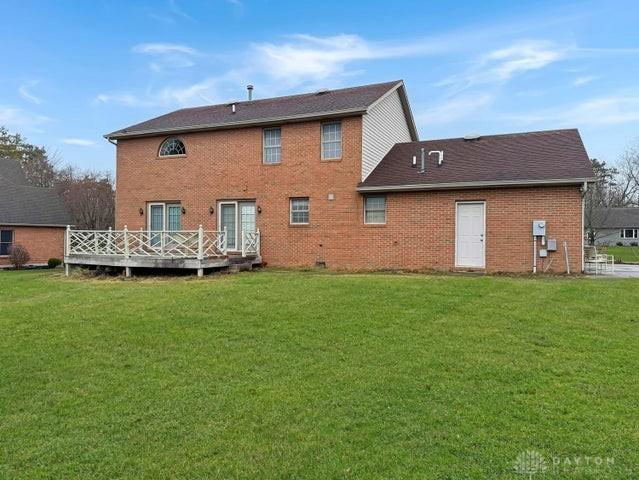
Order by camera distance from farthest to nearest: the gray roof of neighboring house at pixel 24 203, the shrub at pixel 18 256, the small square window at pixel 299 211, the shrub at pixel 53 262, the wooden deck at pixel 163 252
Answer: the gray roof of neighboring house at pixel 24 203 < the shrub at pixel 53 262 < the shrub at pixel 18 256 < the small square window at pixel 299 211 < the wooden deck at pixel 163 252

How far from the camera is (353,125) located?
15.2 meters

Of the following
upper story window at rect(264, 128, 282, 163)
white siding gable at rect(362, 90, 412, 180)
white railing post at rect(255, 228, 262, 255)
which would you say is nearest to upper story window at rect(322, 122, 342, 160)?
white siding gable at rect(362, 90, 412, 180)

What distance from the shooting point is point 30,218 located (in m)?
27.4

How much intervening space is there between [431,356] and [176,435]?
3088 mm

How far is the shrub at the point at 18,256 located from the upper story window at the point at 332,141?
19451mm

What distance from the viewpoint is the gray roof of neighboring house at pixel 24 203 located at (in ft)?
87.5

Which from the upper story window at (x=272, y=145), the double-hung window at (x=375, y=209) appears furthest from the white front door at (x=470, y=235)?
the upper story window at (x=272, y=145)

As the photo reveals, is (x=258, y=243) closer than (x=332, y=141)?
No

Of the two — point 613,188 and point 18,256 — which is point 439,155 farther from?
point 613,188

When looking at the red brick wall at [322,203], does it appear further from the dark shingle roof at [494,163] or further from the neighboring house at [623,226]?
the neighboring house at [623,226]

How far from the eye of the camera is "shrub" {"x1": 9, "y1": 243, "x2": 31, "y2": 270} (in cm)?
2536

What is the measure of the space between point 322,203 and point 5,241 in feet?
66.8

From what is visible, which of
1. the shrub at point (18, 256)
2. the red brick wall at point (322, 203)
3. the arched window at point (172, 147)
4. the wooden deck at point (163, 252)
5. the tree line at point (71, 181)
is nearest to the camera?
the red brick wall at point (322, 203)

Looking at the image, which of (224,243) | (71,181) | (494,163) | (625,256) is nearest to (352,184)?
(494,163)
